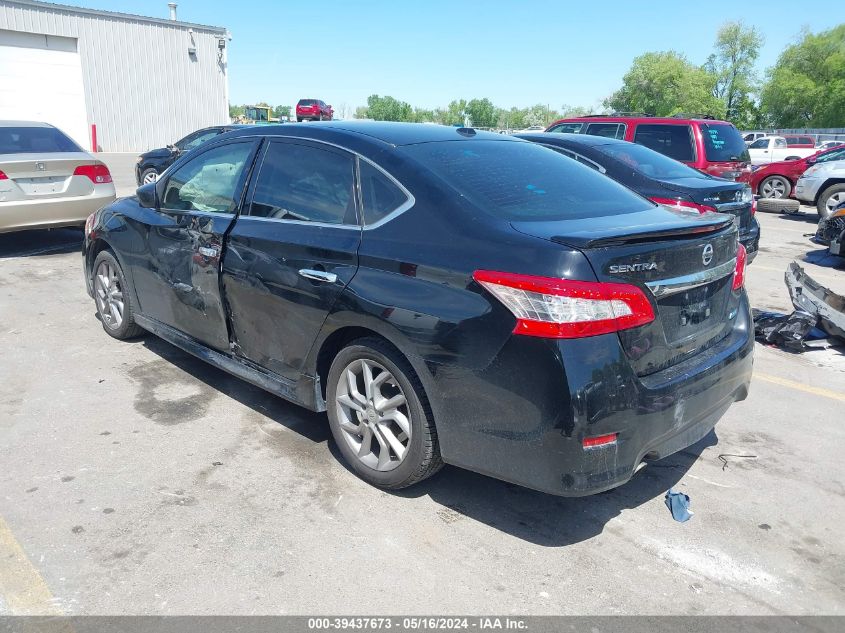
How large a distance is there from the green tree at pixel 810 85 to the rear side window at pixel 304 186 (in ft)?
281

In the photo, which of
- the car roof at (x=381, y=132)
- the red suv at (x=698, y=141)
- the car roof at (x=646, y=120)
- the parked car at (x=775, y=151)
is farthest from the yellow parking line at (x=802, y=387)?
the parked car at (x=775, y=151)

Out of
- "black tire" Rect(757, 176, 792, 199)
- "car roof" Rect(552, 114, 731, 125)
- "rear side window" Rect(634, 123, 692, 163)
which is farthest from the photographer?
"black tire" Rect(757, 176, 792, 199)

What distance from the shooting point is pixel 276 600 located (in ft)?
8.70

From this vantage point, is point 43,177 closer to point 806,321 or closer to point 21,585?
point 21,585

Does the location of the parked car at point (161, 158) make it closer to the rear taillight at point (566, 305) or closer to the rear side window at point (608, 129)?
the rear side window at point (608, 129)

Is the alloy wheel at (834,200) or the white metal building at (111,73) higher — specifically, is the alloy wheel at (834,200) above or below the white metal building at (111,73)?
below

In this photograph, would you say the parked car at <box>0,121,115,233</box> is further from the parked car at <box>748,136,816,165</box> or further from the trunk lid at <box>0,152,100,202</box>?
the parked car at <box>748,136,816,165</box>

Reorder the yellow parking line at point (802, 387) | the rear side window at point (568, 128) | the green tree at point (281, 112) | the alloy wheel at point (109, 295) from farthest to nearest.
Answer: the green tree at point (281, 112) < the rear side window at point (568, 128) < the alloy wheel at point (109, 295) < the yellow parking line at point (802, 387)

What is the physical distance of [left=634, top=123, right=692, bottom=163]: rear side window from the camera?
1016 cm

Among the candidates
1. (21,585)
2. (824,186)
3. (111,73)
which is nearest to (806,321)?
(21,585)

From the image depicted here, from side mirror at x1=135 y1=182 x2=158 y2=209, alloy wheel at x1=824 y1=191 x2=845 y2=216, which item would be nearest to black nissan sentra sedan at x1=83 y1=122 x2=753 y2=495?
side mirror at x1=135 y1=182 x2=158 y2=209

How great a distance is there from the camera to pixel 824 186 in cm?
1354

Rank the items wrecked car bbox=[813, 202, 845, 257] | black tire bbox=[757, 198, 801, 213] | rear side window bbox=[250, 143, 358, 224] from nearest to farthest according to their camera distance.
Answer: rear side window bbox=[250, 143, 358, 224] < wrecked car bbox=[813, 202, 845, 257] < black tire bbox=[757, 198, 801, 213]

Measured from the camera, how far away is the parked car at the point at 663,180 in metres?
7.03
